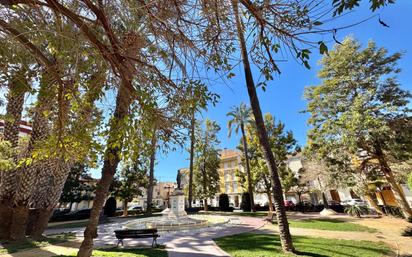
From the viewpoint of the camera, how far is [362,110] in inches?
496

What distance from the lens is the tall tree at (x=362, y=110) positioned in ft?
40.2

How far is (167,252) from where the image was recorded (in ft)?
28.5

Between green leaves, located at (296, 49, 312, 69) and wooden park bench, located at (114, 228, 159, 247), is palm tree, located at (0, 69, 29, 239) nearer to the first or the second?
wooden park bench, located at (114, 228, 159, 247)

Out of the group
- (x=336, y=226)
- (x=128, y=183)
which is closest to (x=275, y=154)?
(x=336, y=226)

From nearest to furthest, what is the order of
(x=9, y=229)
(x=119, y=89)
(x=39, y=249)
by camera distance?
(x=119, y=89)
(x=39, y=249)
(x=9, y=229)

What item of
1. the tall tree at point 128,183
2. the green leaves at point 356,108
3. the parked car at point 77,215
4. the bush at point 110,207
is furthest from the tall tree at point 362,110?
the parked car at point 77,215

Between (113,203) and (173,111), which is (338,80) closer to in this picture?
(173,111)

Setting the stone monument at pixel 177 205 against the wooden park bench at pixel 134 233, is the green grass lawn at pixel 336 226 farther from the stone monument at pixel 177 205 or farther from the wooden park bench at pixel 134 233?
the wooden park bench at pixel 134 233

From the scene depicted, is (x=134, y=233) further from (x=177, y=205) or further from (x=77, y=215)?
(x=77, y=215)

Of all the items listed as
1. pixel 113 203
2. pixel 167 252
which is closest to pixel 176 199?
pixel 167 252

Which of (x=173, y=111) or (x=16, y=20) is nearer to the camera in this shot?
(x=16, y=20)

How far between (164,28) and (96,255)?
8.38 m

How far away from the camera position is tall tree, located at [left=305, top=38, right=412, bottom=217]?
1226 cm

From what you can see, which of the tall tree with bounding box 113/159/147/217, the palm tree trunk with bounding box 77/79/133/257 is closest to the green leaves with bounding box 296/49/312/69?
the palm tree trunk with bounding box 77/79/133/257
